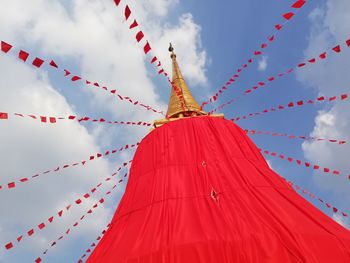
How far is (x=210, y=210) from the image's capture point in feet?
18.4

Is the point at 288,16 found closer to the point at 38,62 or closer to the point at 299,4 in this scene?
the point at 299,4

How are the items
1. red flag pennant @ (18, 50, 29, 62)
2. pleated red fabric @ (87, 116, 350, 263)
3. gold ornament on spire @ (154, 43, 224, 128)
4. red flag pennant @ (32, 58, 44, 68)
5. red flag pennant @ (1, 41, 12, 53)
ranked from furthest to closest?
gold ornament on spire @ (154, 43, 224, 128) → red flag pennant @ (32, 58, 44, 68) → red flag pennant @ (18, 50, 29, 62) → red flag pennant @ (1, 41, 12, 53) → pleated red fabric @ (87, 116, 350, 263)

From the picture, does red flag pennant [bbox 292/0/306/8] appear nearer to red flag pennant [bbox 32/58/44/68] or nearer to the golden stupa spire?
the golden stupa spire

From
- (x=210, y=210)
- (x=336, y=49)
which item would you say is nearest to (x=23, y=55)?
(x=210, y=210)

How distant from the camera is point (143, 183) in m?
6.91

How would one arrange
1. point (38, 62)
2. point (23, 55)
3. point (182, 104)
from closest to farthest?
point (23, 55) < point (38, 62) < point (182, 104)

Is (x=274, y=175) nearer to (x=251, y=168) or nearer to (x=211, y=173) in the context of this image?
(x=251, y=168)

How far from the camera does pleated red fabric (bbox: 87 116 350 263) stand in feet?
15.8

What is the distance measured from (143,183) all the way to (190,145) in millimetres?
1324

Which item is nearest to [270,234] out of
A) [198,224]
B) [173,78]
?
[198,224]

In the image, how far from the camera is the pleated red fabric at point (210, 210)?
482cm

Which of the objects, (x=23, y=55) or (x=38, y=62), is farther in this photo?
(x=38, y=62)

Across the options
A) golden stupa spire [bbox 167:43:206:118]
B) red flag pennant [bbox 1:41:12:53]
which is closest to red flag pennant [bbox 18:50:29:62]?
red flag pennant [bbox 1:41:12:53]

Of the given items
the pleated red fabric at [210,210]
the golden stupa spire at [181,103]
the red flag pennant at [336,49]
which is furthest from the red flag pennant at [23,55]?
the red flag pennant at [336,49]
